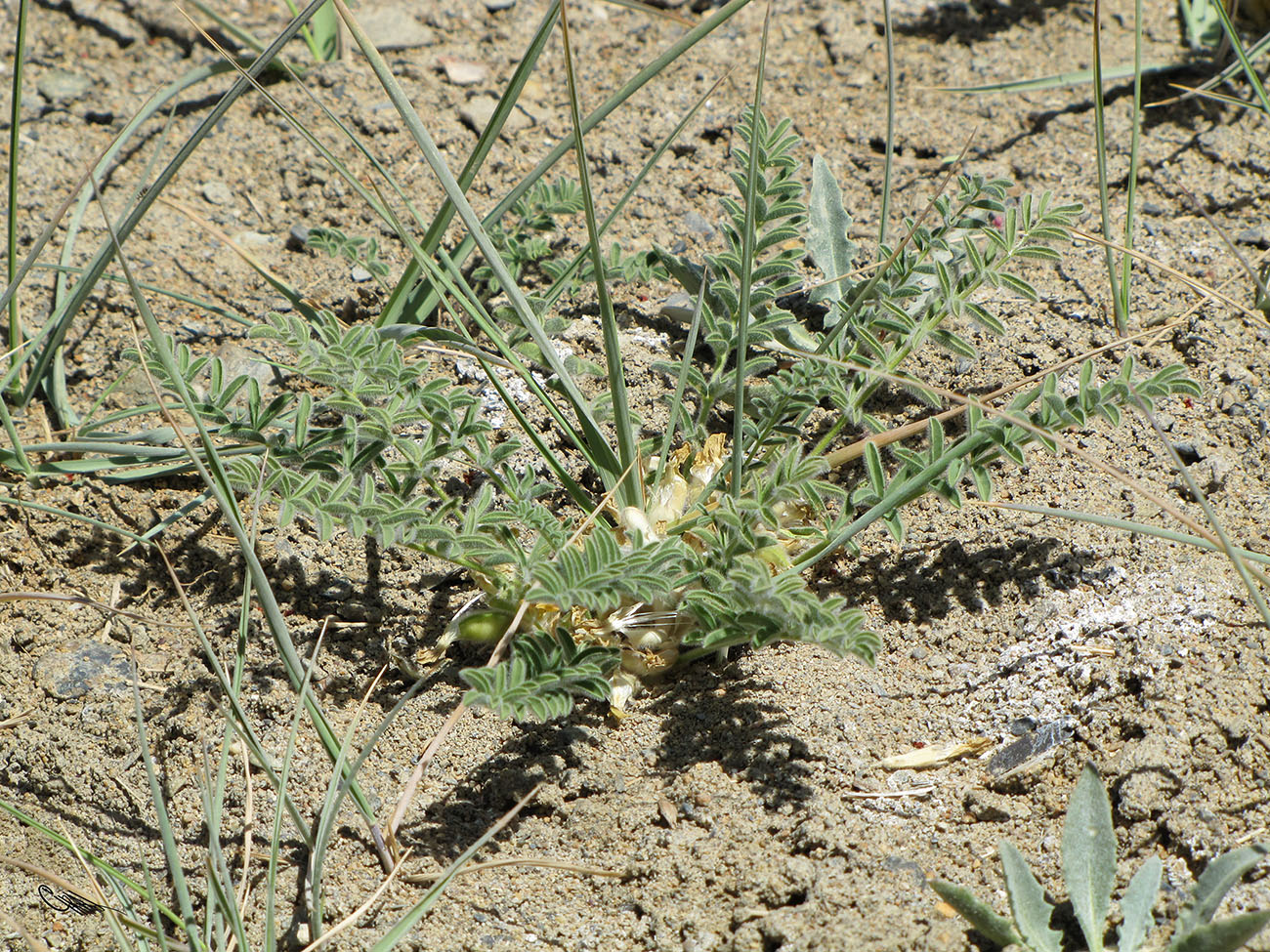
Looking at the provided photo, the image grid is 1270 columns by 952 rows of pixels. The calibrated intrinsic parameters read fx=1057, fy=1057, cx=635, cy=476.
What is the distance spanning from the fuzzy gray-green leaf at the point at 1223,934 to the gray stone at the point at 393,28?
3.03 meters

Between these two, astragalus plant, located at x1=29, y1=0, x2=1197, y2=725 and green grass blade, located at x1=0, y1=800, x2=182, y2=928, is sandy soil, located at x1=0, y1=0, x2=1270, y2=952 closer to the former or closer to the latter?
green grass blade, located at x1=0, y1=800, x2=182, y2=928

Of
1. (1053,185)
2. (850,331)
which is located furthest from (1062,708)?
(1053,185)

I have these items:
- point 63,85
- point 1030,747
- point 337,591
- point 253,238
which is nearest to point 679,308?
point 337,591

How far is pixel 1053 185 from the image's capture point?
283cm

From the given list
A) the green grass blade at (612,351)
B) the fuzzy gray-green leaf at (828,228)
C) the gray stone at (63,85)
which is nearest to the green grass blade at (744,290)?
the green grass blade at (612,351)

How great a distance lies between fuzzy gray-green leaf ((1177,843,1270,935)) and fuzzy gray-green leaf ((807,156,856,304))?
146 cm

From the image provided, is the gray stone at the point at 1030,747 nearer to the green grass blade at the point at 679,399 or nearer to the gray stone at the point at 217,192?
the green grass blade at the point at 679,399

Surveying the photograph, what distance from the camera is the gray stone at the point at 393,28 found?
3256 millimetres

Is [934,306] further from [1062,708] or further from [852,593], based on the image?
[1062,708]

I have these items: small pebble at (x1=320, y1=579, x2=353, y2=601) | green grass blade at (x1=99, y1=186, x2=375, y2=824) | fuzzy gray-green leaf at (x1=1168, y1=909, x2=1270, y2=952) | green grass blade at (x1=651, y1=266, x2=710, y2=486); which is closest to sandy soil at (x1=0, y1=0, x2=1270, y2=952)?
small pebble at (x1=320, y1=579, x2=353, y2=601)

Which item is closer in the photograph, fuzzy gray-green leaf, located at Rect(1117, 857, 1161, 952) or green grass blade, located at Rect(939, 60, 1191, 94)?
fuzzy gray-green leaf, located at Rect(1117, 857, 1161, 952)

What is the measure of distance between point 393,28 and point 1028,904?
299cm

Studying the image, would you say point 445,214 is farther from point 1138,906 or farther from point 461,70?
point 1138,906

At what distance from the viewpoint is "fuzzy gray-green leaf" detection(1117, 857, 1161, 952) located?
58.1 inches
